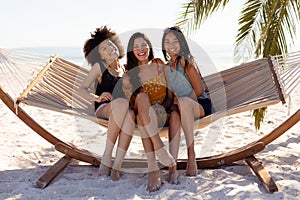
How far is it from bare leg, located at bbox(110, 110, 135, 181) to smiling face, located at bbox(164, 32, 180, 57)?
0.39 m

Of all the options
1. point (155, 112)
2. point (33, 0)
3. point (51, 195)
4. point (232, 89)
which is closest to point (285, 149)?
point (232, 89)

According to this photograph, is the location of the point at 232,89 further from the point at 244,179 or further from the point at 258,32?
the point at 258,32

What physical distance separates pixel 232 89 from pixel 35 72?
1.12 meters

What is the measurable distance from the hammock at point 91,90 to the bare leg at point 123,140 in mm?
148

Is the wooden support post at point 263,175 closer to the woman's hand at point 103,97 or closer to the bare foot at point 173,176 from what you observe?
the bare foot at point 173,176

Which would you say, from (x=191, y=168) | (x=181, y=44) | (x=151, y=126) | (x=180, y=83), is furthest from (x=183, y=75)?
(x=191, y=168)

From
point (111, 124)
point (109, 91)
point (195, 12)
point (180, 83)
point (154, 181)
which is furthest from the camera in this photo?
point (195, 12)

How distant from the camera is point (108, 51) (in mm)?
2365

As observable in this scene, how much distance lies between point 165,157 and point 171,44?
57 cm

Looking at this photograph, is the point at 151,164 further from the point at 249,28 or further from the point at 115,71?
the point at 249,28

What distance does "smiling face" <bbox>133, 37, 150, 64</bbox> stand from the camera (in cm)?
213

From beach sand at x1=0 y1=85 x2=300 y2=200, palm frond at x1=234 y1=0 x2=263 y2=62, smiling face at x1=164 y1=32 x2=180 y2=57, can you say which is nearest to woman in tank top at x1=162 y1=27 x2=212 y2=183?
smiling face at x1=164 y1=32 x2=180 y2=57

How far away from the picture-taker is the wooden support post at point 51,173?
2.05 m

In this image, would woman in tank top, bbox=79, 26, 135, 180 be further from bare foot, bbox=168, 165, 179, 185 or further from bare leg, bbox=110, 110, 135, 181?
bare foot, bbox=168, 165, 179, 185
